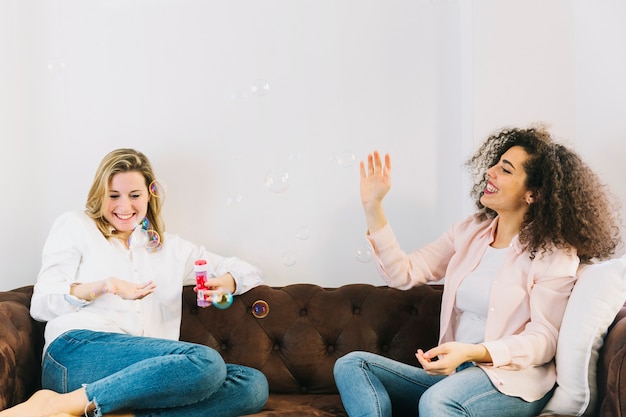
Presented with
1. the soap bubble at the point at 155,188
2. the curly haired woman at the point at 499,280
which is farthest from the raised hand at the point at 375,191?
the soap bubble at the point at 155,188

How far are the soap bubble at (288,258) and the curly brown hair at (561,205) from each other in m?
0.96

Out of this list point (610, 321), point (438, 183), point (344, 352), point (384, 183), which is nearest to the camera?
point (610, 321)

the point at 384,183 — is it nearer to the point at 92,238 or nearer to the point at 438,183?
the point at 438,183

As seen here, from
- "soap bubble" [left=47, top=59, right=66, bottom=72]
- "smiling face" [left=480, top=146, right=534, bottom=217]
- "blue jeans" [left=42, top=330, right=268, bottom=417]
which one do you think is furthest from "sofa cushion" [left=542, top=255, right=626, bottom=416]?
"soap bubble" [left=47, top=59, right=66, bottom=72]

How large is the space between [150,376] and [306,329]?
2.26 feet

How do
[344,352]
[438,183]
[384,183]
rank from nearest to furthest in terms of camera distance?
[384,183], [344,352], [438,183]

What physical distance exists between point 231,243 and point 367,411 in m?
1.16

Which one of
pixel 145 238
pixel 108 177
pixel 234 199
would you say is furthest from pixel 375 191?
pixel 108 177

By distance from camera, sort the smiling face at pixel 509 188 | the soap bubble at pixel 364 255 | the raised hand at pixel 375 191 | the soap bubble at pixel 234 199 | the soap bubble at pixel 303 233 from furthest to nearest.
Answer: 1. the soap bubble at pixel 234 199
2. the soap bubble at pixel 303 233
3. the soap bubble at pixel 364 255
4. the raised hand at pixel 375 191
5. the smiling face at pixel 509 188

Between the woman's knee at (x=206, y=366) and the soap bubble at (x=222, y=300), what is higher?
the soap bubble at (x=222, y=300)

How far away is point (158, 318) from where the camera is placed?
8.46ft

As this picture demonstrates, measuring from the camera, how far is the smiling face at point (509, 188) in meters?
2.28

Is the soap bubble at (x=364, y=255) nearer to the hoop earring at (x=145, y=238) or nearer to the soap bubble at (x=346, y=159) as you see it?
the soap bubble at (x=346, y=159)

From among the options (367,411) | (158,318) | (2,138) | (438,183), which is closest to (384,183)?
(438,183)
